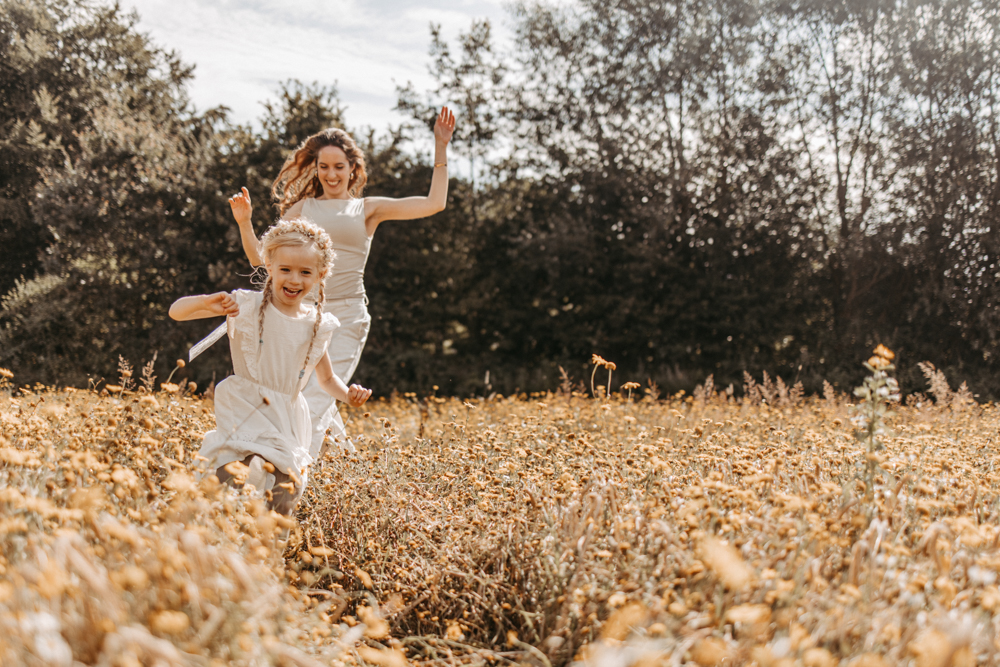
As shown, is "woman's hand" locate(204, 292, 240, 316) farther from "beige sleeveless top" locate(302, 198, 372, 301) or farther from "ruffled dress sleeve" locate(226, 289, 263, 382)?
"beige sleeveless top" locate(302, 198, 372, 301)

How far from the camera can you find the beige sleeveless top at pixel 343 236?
463 centimetres

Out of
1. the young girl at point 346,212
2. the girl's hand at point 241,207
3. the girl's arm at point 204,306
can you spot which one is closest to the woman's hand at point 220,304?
the girl's arm at point 204,306


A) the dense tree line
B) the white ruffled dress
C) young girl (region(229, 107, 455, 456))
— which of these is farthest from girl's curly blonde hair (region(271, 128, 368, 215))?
the dense tree line

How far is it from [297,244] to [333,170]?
1475 mm

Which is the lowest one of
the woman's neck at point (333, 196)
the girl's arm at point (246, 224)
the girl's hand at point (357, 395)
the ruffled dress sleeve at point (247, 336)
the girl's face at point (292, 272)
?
the girl's hand at point (357, 395)

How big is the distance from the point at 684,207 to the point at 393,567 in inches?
474

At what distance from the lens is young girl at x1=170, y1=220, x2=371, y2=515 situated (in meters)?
3.08

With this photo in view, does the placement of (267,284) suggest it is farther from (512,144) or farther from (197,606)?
(512,144)

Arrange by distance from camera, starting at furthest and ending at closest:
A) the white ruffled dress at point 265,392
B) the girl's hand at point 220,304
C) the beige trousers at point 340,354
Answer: the beige trousers at point 340,354, the white ruffled dress at point 265,392, the girl's hand at point 220,304

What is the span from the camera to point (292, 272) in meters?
3.36

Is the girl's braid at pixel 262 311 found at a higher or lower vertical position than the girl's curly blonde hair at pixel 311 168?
lower

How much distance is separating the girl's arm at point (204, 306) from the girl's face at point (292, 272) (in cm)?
32

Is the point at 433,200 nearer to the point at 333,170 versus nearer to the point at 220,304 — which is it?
the point at 333,170

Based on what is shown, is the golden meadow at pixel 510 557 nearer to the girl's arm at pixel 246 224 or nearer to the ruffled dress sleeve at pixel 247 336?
the ruffled dress sleeve at pixel 247 336
